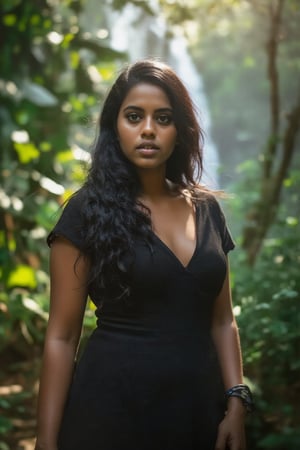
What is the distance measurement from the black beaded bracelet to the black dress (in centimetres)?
4

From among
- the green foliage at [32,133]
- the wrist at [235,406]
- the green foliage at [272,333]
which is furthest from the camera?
the green foliage at [32,133]

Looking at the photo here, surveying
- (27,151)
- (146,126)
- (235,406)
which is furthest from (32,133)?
(235,406)

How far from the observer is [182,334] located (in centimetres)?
179

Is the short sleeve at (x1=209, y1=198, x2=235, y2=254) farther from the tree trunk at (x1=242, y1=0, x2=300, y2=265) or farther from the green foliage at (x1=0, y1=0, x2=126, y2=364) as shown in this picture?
the tree trunk at (x1=242, y1=0, x2=300, y2=265)

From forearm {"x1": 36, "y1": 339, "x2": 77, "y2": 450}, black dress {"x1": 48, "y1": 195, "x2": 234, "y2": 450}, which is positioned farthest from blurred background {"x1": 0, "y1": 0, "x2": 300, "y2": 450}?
forearm {"x1": 36, "y1": 339, "x2": 77, "y2": 450}

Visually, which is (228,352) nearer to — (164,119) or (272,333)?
(164,119)

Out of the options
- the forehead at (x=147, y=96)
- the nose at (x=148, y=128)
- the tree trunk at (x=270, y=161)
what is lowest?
the nose at (x=148, y=128)

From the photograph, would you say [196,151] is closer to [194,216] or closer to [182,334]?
[194,216]

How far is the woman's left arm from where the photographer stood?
5.96ft

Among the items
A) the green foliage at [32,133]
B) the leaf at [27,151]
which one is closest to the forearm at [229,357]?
the green foliage at [32,133]

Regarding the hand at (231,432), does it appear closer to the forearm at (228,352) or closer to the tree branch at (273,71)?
the forearm at (228,352)

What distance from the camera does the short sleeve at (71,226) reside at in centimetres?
179

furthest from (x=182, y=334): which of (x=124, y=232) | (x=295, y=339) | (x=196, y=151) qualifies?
(x=295, y=339)

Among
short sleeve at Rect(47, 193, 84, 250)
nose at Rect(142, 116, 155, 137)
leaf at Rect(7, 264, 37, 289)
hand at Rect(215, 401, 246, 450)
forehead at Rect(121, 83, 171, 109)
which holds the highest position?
leaf at Rect(7, 264, 37, 289)
